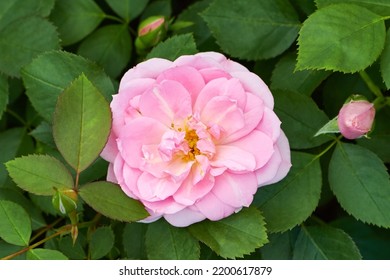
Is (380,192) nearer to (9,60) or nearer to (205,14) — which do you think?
(205,14)

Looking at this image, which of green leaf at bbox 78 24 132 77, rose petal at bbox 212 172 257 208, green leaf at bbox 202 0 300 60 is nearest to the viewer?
rose petal at bbox 212 172 257 208

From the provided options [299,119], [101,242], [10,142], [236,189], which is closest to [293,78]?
[299,119]

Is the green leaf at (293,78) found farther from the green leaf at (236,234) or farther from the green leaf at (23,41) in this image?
the green leaf at (23,41)

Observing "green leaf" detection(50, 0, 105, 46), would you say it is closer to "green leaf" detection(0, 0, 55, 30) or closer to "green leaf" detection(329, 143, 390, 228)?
"green leaf" detection(0, 0, 55, 30)

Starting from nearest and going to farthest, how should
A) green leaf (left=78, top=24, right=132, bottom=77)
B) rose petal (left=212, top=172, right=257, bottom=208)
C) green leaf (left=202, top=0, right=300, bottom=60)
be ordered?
rose petal (left=212, top=172, right=257, bottom=208)
green leaf (left=202, top=0, right=300, bottom=60)
green leaf (left=78, top=24, right=132, bottom=77)

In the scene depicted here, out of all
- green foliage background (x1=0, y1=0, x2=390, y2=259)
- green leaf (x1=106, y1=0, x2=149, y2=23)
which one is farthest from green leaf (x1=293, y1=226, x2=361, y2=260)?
green leaf (x1=106, y1=0, x2=149, y2=23)

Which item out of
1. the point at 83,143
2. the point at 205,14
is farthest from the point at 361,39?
the point at 83,143

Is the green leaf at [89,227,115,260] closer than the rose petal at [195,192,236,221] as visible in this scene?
No

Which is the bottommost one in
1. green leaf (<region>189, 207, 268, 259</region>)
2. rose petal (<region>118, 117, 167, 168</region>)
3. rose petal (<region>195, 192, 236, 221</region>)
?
green leaf (<region>189, 207, 268, 259</region>)
